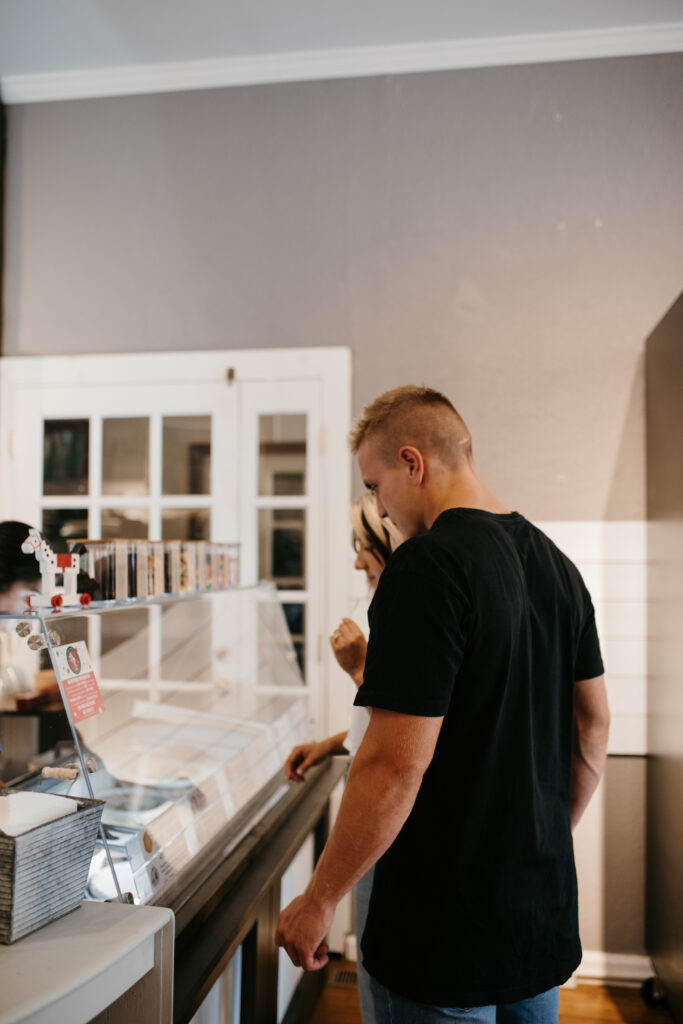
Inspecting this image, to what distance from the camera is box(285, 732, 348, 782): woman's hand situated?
7.16 feet

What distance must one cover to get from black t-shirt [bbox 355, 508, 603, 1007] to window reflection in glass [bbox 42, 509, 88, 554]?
2.36 metres

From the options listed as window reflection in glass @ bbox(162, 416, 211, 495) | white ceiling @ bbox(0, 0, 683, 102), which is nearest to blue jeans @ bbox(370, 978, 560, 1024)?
window reflection in glass @ bbox(162, 416, 211, 495)

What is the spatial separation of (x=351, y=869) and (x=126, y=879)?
442 millimetres

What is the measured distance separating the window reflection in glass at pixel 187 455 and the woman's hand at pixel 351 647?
4.57 ft

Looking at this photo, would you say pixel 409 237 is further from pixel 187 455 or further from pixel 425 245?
pixel 187 455

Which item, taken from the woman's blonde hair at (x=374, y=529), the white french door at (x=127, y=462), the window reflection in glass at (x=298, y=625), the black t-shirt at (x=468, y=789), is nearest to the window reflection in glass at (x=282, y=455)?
the white french door at (x=127, y=462)

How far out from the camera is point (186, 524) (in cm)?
325

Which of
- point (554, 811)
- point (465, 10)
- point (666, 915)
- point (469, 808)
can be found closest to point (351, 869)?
point (469, 808)

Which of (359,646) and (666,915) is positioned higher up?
(359,646)

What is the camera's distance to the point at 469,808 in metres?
1.28

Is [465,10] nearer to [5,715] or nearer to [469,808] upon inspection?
[469,808]

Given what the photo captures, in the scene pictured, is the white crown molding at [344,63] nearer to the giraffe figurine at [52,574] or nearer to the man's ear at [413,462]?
the man's ear at [413,462]

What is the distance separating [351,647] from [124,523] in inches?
64.3

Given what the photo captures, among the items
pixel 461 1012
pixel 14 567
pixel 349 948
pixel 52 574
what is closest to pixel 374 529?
pixel 52 574
